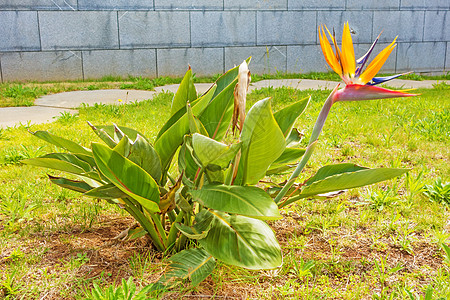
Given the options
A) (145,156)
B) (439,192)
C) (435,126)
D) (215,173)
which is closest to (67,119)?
(145,156)

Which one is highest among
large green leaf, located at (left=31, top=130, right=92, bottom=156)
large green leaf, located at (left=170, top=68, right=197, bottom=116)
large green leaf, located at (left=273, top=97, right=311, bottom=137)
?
large green leaf, located at (left=170, top=68, right=197, bottom=116)

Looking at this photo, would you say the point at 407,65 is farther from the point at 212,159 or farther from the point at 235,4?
the point at 212,159

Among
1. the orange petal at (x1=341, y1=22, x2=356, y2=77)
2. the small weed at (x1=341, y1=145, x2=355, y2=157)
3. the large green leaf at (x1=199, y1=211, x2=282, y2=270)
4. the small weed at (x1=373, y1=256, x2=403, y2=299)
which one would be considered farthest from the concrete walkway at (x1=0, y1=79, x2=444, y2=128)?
the orange petal at (x1=341, y1=22, x2=356, y2=77)

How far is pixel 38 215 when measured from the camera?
2180mm

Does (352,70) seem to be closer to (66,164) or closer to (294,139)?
(294,139)

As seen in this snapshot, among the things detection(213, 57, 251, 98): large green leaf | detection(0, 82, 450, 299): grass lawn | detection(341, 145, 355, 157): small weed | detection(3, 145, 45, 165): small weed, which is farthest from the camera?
detection(341, 145, 355, 157): small weed

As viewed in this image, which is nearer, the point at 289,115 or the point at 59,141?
the point at 59,141

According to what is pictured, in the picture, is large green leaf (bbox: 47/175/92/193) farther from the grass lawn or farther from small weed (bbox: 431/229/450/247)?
small weed (bbox: 431/229/450/247)

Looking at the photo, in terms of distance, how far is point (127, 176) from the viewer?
1388 millimetres

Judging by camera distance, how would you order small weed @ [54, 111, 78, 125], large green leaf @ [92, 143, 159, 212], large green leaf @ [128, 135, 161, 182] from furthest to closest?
1. small weed @ [54, 111, 78, 125]
2. large green leaf @ [128, 135, 161, 182]
3. large green leaf @ [92, 143, 159, 212]

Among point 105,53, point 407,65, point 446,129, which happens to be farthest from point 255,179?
point 407,65

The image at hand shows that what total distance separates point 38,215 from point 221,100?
128 centimetres

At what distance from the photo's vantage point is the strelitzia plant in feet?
4.15

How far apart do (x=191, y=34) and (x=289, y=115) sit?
589cm
